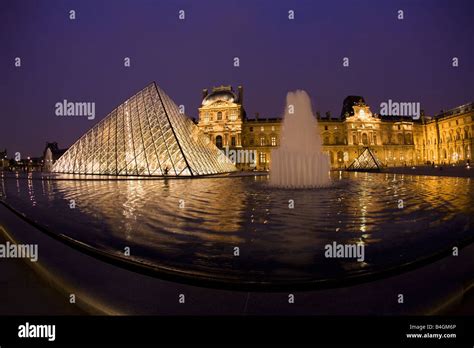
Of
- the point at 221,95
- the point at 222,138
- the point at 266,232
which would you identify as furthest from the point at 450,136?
the point at 266,232

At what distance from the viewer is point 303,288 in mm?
2859

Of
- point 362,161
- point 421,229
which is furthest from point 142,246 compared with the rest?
point 362,161

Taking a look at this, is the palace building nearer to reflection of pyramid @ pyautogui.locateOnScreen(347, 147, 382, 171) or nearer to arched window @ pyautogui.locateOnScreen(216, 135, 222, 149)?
arched window @ pyautogui.locateOnScreen(216, 135, 222, 149)

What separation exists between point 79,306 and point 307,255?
2549mm

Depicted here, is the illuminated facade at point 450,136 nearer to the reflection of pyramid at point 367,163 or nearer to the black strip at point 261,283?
the reflection of pyramid at point 367,163

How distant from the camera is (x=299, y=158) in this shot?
15.5 m

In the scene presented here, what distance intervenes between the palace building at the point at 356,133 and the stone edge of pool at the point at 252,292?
187 ft

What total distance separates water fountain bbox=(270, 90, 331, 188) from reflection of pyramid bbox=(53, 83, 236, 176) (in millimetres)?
9253

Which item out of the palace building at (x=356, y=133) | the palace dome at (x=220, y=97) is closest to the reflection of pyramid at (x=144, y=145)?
the palace building at (x=356, y=133)

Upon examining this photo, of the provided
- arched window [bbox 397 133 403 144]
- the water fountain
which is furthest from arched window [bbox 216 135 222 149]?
the water fountain

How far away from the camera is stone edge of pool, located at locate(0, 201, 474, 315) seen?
98.3 inches

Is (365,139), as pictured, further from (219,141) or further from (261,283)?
(261,283)

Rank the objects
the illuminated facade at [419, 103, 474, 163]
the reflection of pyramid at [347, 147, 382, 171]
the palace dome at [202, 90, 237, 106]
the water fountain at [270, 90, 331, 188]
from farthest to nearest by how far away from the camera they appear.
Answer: the illuminated facade at [419, 103, 474, 163]
the palace dome at [202, 90, 237, 106]
the reflection of pyramid at [347, 147, 382, 171]
the water fountain at [270, 90, 331, 188]

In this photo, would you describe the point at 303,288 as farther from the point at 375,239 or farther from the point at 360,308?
the point at 375,239
